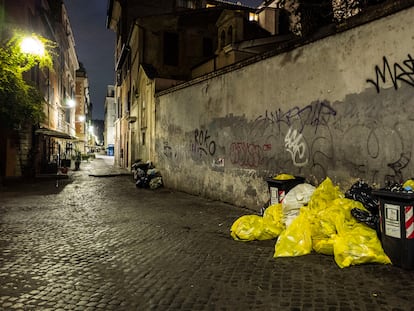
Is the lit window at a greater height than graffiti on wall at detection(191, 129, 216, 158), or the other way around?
the lit window

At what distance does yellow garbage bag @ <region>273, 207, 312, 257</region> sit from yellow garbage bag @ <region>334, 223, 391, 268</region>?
45 cm

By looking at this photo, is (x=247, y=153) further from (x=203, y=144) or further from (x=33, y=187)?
(x=33, y=187)

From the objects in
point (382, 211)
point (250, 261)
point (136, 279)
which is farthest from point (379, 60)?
point (136, 279)

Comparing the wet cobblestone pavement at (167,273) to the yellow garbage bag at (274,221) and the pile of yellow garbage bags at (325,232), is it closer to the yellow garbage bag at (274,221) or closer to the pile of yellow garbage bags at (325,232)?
the pile of yellow garbage bags at (325,232)

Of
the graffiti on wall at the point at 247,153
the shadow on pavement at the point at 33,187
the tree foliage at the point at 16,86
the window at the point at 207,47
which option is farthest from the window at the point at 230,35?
the shadow on pavement at the point at 33,187

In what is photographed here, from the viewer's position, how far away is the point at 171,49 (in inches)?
806

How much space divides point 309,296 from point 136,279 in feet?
6.32

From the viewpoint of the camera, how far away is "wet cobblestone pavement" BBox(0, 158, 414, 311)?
126 inches

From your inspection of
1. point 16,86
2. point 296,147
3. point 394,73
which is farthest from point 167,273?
point 16,86

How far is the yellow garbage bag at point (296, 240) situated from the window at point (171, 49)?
1731 centimetres

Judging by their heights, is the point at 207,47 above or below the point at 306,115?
above

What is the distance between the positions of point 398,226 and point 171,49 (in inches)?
740

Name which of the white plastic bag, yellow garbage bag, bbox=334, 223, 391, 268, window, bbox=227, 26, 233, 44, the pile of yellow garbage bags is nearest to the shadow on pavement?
the pile of yellow garbage bags

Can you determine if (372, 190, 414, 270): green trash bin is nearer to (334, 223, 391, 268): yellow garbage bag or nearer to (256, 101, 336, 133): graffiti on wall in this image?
(334, 223, 391, 268): yellow garbage bag
